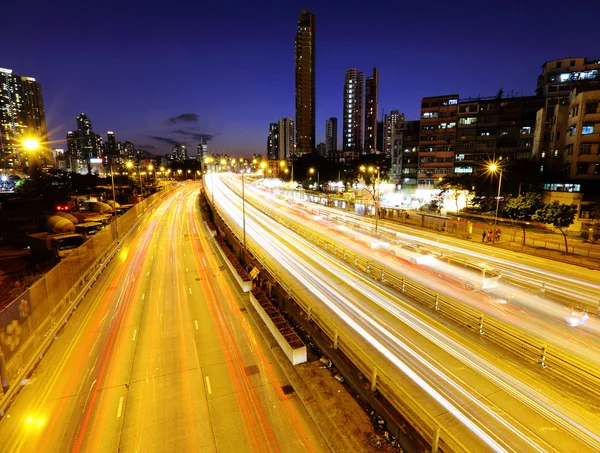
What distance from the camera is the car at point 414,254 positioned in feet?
90.1

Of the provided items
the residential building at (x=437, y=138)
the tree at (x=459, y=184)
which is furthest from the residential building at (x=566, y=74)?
the tree at (x=459, y=184)

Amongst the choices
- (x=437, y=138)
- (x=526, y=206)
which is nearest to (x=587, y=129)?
(x=526, y=206)

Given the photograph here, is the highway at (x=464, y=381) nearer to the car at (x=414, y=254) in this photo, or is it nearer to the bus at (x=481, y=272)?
the bus at (x=481, y=272)

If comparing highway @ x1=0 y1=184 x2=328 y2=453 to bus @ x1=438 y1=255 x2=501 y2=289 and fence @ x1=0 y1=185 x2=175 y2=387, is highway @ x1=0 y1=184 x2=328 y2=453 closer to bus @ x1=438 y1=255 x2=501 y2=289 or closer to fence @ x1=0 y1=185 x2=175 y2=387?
fence @ x1=0 y1=185 x2=175 y2=387

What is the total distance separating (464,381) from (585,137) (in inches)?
2182

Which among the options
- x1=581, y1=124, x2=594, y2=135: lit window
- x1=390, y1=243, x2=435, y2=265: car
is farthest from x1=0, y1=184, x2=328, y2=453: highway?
x1=581, y1=124, x2=594, y2=135: lit window

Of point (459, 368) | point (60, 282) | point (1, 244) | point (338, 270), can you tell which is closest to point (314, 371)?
point (459, 368)

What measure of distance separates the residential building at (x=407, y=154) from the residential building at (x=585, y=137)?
4106cm

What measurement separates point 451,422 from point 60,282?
2005cm

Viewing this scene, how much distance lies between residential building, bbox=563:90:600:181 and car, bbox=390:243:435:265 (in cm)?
3911

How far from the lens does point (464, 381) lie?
12.3 meters

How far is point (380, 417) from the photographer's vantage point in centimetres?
1084

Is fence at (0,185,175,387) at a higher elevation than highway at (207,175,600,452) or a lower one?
higher

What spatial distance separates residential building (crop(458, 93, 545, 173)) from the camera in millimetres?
76438
